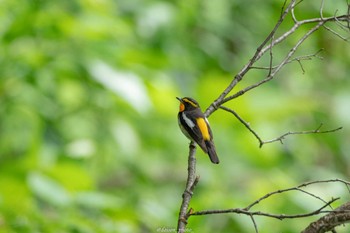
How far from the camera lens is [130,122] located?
648cm

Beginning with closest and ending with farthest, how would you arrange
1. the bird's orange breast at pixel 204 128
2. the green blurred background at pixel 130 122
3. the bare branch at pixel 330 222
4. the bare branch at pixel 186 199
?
the bare branch at pixel 330 222 < the bare branch at pixel 186 199 < the bird's orange breast at pixel 204 128 < the green blurred background at pixel 130 122

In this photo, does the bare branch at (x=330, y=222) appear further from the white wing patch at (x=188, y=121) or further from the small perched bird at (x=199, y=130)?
the white wing patch at (x=188, y=121)

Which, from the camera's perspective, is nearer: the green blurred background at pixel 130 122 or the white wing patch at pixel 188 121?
the white wing patch at pixel 188 121

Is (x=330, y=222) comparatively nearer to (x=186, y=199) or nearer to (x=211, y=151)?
(x=186, y=199)

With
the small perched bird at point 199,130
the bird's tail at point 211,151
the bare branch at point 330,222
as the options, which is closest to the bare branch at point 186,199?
the bare branch at point 330,222

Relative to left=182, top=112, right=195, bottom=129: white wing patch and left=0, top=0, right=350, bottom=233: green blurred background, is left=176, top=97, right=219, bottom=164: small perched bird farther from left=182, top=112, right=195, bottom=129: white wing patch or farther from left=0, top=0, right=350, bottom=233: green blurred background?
left=0, top=0, right=350, bottom=233: green blurred background

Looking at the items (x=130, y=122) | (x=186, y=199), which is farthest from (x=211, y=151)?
(x=130, y=122)

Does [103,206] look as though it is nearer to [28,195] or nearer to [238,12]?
[28,195]

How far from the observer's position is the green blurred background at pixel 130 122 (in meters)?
4.82

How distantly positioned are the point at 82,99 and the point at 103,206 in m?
2.67

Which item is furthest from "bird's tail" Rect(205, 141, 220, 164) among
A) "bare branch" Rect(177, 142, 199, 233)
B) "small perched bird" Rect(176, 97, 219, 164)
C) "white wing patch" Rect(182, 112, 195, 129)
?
"bare branch" Rect(177, 142, 199, 233)

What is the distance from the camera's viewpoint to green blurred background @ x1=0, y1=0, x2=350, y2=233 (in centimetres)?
482

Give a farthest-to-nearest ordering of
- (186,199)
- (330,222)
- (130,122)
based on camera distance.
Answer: (130,122)
(186,199)
(330,222)

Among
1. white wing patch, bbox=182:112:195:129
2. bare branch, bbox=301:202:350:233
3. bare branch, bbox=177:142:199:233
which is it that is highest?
white wing patch, bbox=182:112:195:129
